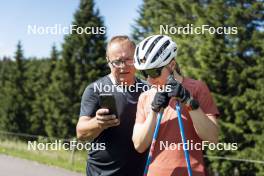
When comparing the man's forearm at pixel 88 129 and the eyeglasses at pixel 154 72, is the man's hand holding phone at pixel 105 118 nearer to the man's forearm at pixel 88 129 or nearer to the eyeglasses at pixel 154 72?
the man's forearm at pixel 88 129

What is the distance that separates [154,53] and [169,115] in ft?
1.28

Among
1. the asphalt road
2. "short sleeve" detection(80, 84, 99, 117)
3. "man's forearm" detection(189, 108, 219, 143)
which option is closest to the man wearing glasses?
"short sleeve" detection(80, 84, 99, 117)

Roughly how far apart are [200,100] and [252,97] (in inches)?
904

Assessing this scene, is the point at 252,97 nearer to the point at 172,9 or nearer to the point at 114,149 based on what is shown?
the point at 172,9

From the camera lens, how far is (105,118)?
10.5ft

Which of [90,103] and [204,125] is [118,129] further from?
[204,125]

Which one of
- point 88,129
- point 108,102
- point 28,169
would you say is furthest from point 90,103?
point 28,169

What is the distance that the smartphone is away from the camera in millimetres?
3174

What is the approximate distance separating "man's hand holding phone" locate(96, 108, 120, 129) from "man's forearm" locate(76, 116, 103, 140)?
0.07 meters

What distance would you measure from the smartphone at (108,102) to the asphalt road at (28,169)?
29.6 feet

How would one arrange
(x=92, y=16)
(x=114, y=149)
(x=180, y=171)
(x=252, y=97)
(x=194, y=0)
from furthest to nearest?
1. (x=92, y=16)
2. (x=194, y=0)
3. (x=252, y=97)
4. (x=114, y=149)
5. (x=180, y=171)

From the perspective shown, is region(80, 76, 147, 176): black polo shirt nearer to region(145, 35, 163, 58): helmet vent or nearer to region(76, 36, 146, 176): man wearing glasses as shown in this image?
region(76, 36, 146, 176): man wearing glasses

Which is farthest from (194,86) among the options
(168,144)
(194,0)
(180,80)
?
(194,0)

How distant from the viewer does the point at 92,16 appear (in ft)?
125
